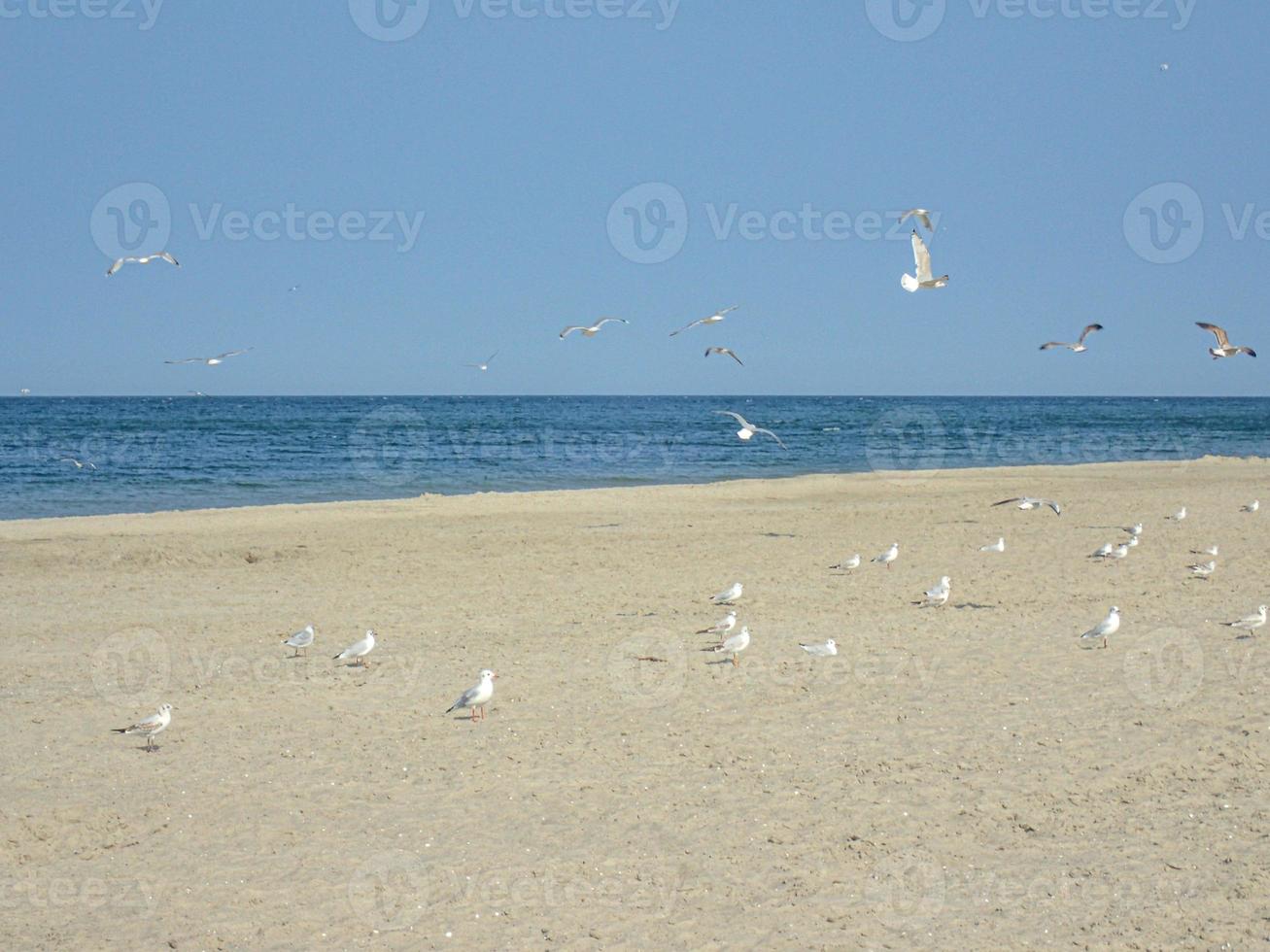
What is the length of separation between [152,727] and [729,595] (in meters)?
6.47

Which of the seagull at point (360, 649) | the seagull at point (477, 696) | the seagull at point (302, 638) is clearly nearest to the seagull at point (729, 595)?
the seagull at point (360, 649)

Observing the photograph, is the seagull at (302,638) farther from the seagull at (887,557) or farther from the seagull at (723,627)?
the seagull at (887,557)

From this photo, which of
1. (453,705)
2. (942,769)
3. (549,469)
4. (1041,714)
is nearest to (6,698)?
(453,705)

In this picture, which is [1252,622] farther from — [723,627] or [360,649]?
[360,649]

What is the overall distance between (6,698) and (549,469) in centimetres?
3123

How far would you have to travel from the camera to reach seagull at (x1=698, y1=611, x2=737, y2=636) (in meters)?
11.2

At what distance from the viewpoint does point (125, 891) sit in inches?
243

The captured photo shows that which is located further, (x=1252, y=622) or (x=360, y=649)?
(x=1252, y=622)

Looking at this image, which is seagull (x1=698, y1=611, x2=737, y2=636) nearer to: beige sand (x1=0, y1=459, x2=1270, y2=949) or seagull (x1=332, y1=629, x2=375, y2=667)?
beige sand (x1=0, y1=459, x2=1270, y2=949)

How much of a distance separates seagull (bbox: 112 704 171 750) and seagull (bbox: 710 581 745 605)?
20.6 ft

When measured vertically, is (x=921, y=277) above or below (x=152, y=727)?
above

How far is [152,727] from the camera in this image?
834cm

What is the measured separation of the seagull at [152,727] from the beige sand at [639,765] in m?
0.11

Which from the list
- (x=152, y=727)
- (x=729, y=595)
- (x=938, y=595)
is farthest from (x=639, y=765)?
(x=938, y=595)
